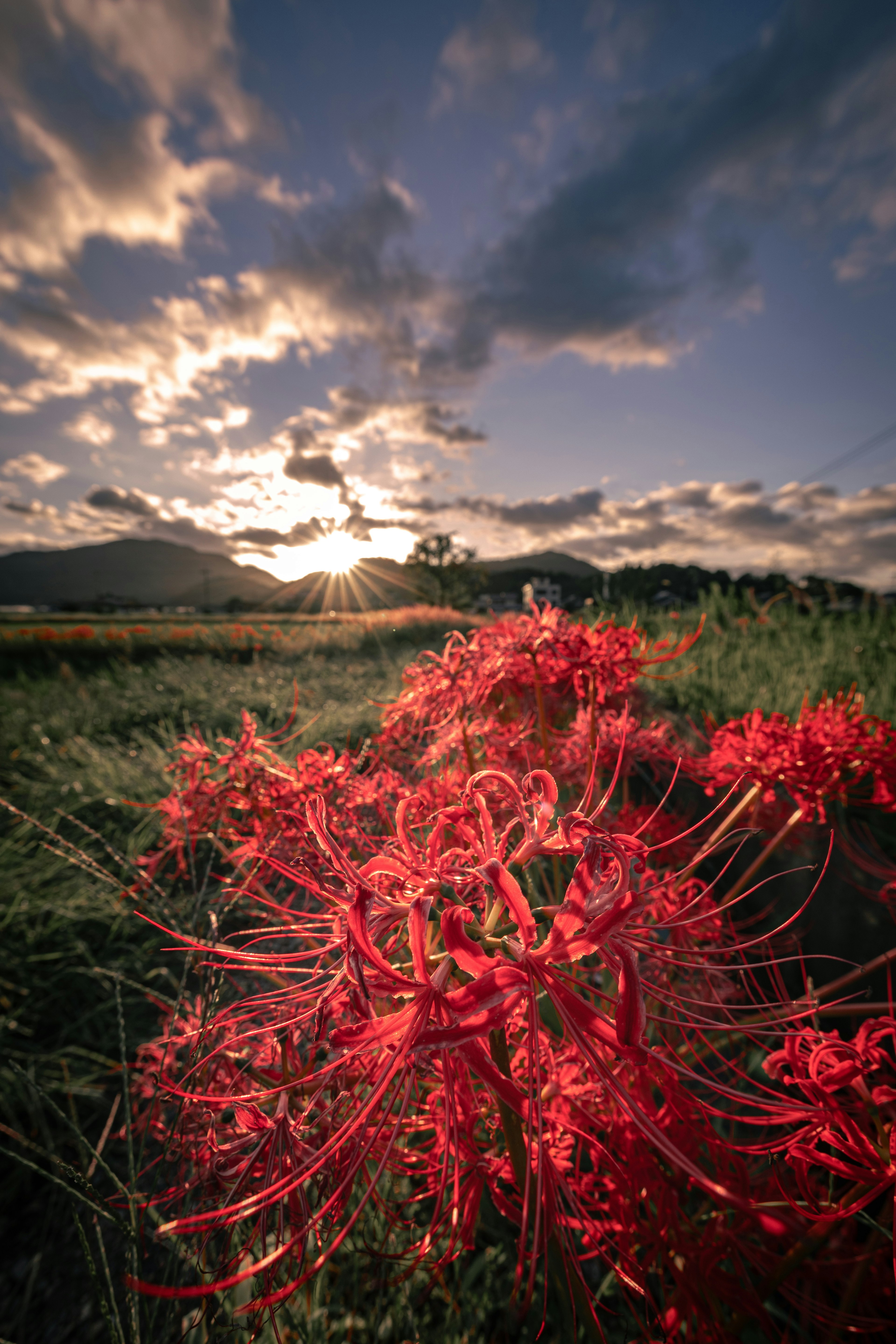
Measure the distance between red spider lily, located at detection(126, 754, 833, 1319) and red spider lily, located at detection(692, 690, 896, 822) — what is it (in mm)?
479

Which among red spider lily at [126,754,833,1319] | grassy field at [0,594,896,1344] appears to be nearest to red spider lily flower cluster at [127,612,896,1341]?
red spider lily at [126,754,833,1319]

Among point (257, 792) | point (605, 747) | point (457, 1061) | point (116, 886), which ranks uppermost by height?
point (605, 747)

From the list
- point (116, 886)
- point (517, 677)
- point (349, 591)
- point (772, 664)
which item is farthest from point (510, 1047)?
point (349, 591)

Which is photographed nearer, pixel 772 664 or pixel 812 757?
pixel 812 757

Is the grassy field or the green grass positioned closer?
the grassy field

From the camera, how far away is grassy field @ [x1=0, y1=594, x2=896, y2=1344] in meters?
1.68

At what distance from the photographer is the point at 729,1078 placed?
204 centimetres

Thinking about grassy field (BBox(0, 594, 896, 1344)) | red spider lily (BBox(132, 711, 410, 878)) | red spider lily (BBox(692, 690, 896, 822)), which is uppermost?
red spider lily (BBox(692, 690, 896, 822))

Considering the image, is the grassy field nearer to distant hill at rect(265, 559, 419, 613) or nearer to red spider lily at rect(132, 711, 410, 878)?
red spider lily at rect(132, 711, 410, 878)

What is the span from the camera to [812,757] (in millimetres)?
1608

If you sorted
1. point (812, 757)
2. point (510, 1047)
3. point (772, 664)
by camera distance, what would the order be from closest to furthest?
1. point (510, 1047)
2. point (812, 757)
3. point (772, 664)

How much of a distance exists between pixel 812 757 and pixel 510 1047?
1222mm

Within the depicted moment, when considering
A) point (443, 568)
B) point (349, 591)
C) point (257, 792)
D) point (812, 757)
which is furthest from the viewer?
point (443, 568)

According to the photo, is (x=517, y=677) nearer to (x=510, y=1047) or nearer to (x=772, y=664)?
(x=510, y=1047)
